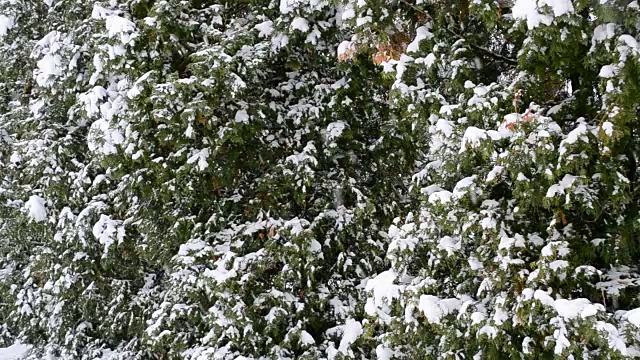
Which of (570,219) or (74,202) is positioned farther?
(74,202)

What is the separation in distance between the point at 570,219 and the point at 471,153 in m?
0.86

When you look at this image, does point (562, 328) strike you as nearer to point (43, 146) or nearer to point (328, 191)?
point (328, 191)

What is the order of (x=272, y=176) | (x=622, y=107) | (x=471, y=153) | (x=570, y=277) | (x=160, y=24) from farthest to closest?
(x=272, y=176)
(x=160, y=24)
(x=471, y=153)
(x=570, y=277)
(x=622, y=107)

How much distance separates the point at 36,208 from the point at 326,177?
3945 millimetres

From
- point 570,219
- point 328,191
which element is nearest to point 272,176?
point 328,191

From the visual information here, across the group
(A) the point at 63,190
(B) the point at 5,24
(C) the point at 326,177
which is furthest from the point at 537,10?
(B) the point at 5,24

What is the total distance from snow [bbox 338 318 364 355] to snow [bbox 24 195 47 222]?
4.36m

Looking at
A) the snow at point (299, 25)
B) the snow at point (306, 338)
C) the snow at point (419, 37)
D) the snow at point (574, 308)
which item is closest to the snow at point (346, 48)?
the snow at point (419, 37)

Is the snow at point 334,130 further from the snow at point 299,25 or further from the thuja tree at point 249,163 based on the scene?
the snow at point 299,25

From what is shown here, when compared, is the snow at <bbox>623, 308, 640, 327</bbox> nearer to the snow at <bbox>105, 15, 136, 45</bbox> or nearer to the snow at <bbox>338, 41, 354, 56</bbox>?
the snow at <bbox>338, 41, 354, 56</bbox>

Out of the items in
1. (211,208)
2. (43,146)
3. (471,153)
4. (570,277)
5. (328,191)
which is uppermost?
(471,153)

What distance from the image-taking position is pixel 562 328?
378cm

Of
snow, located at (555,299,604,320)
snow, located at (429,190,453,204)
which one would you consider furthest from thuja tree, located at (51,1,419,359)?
snow, located at (555,299,604,320)

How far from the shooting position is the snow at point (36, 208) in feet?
25.2
